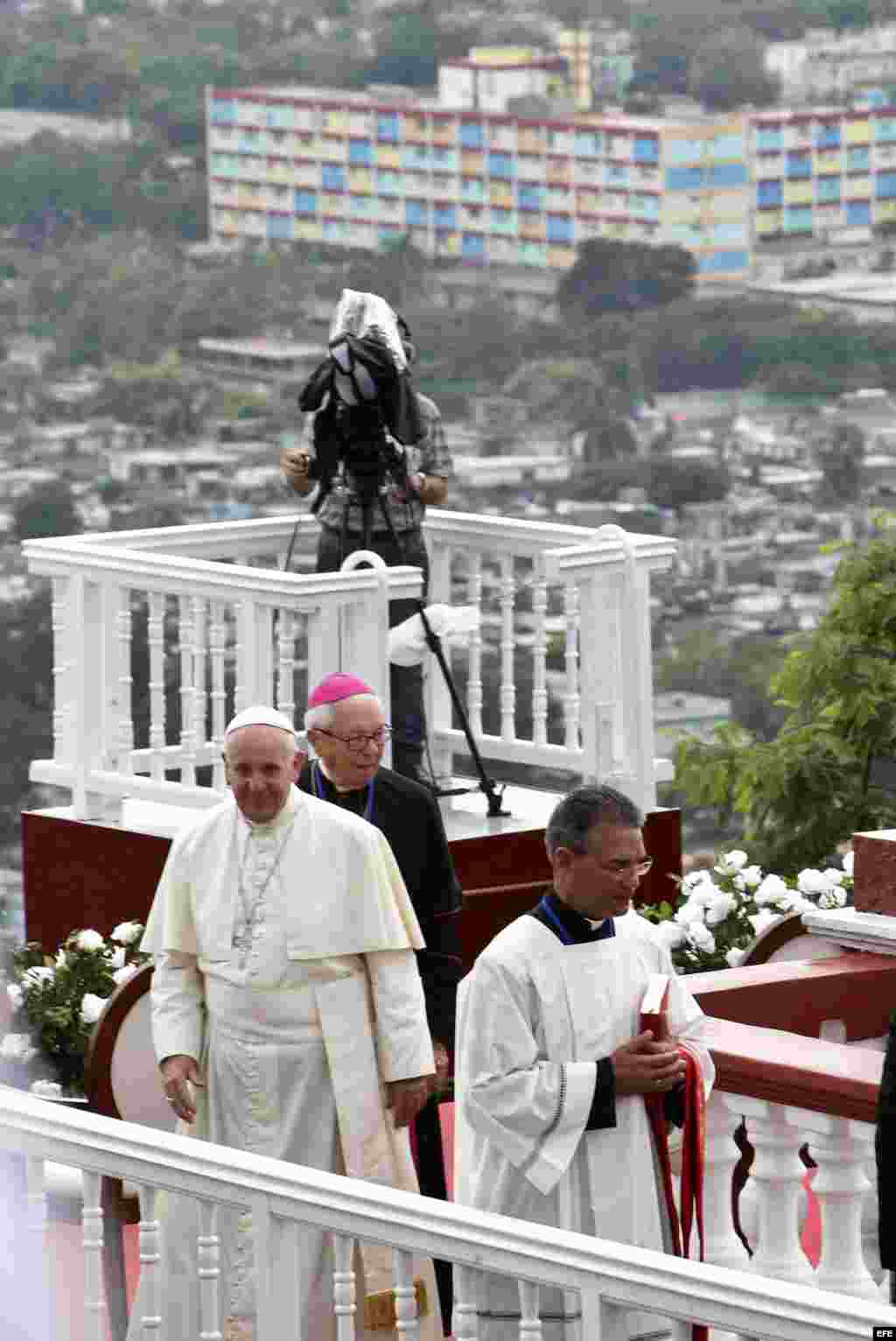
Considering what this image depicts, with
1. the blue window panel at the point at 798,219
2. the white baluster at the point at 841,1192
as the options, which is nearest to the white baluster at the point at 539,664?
the white baluster at the point at 841,1192

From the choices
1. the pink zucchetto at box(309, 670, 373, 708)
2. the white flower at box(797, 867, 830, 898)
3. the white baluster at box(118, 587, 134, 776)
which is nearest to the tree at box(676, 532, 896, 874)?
the white baluster at box(118, 587, 134, 776)

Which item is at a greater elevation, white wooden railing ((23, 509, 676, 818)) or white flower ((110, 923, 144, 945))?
white wooden railing ((23, 509, 676, 818))

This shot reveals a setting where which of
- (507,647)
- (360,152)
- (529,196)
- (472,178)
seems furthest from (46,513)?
(507,647)

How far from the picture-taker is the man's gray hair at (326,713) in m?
6.93

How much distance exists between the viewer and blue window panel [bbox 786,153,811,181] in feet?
211

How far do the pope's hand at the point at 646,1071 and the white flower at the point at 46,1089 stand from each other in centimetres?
359

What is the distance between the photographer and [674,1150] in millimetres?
6840

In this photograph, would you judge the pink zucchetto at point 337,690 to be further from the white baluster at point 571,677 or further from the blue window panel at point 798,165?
the blue window panel at point 798,165

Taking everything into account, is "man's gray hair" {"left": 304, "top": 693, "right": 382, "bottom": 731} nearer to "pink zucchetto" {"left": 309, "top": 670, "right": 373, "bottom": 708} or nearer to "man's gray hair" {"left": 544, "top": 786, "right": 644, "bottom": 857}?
"pink zucchetto" {"left": 309, "top": 670, "right": 373, "bottom": 708}

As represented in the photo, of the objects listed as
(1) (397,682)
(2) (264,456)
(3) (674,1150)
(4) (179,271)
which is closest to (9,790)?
(2) (264,456)

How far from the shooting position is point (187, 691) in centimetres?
1105

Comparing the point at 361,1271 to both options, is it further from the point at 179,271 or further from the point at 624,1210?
the point at 179,271

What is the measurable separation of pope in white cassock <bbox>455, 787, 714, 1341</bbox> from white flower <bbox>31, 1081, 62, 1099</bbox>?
339 centimetres

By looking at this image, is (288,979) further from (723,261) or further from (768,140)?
(768,140)
